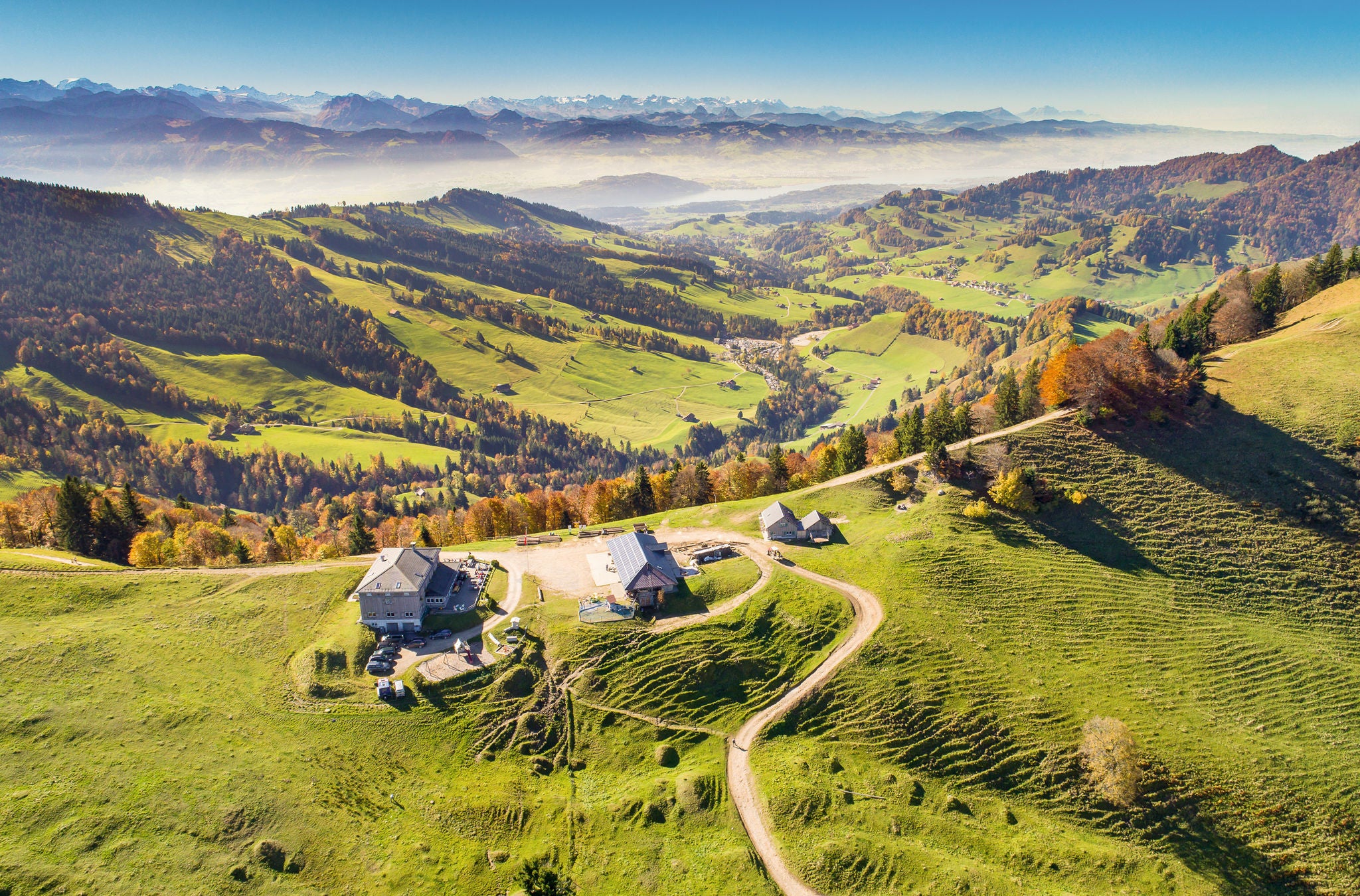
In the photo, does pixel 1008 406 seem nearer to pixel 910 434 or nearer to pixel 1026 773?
pixel 910 434

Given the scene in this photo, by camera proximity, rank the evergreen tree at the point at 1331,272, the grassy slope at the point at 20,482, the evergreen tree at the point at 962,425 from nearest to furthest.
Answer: the evergreen tree at the point at 962,425
the evergreen tree at the point at 1331,272
the grassy slope at the point at 20,482

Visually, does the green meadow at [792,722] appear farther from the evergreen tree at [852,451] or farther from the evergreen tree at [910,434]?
the evergreen tree at [852,451]

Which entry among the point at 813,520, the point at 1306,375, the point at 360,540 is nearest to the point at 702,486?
the point at 813,520

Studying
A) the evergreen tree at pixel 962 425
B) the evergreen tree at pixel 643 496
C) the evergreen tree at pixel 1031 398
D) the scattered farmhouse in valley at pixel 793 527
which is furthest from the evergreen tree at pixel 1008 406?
the evergreen tree at pixel 643 496

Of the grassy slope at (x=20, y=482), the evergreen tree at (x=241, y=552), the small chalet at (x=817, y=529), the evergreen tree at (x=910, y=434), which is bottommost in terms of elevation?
the grassy slope at (x=20, y=482)

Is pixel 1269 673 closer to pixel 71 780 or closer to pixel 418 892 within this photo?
pixel 418 892

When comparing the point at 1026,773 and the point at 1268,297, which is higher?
the point at 1268,297

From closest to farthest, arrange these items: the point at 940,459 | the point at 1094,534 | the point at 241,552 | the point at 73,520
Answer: the point at 1094,534
the point at 73,520
the point at 940,459
the point at 241,552
